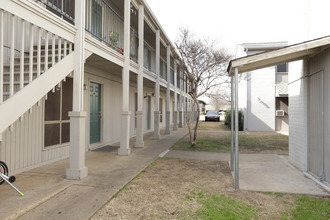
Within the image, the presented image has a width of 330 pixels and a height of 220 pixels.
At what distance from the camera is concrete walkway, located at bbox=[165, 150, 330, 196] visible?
15.0ft

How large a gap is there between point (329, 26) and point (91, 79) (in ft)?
23.1

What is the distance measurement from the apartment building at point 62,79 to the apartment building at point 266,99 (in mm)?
8243

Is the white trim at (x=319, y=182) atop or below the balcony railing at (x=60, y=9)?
below

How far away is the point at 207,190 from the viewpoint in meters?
4.47

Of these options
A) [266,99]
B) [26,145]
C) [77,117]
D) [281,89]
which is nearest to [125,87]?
[77,117]

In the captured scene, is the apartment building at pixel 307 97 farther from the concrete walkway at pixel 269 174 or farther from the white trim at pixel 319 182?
the concrete walkway at pixel 269 174

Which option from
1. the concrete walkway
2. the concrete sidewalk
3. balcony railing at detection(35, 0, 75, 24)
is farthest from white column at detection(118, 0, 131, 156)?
balcony railing at detection(35, 0, 75, 24)

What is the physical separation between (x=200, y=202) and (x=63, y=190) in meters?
2.53

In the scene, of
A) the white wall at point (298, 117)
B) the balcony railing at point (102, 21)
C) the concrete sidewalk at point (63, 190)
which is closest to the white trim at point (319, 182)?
the white wall at point (298, 117)

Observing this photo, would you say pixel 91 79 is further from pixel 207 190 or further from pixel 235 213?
pixel 235 213

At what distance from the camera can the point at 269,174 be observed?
5.61m

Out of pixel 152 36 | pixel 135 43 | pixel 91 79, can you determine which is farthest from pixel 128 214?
pixel 152 36

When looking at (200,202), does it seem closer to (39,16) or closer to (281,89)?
(39,16)

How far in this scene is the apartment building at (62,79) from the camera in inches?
147
